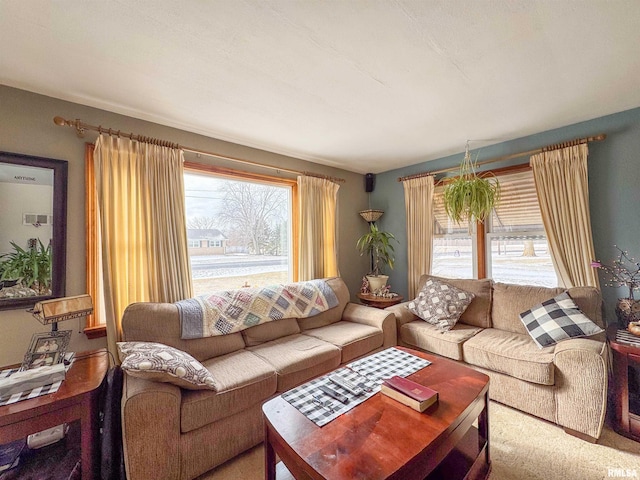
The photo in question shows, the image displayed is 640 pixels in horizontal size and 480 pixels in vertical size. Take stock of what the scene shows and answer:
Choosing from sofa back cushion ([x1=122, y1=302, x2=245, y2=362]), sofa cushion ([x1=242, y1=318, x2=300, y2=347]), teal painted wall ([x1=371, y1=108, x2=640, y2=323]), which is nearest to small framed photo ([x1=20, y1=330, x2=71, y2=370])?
sofa back cushion ([x1=122, y1=302, x2=245, y2=362])

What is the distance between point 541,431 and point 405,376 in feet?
3.74

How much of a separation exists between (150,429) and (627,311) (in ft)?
10.8

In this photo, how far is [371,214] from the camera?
390 cm

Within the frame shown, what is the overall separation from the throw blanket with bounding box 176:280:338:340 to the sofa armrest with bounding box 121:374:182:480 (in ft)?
2.03

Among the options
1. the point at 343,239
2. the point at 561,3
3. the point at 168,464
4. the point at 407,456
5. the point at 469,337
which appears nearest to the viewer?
the point at 407,456

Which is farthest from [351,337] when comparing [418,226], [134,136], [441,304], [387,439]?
[134,136]

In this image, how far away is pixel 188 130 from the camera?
2.52 metres

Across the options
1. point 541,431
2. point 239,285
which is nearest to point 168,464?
point 239,285

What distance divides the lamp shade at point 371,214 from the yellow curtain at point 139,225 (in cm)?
243

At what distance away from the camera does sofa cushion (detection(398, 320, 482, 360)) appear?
2.38 m

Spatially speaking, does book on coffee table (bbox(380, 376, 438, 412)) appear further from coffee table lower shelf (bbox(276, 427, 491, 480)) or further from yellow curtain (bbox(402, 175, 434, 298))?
yellow curtain (bbox(402, 175, 434, 298))

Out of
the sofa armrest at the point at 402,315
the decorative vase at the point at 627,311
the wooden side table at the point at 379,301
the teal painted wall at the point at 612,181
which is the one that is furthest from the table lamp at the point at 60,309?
the teal painted wall at the point at 612,181

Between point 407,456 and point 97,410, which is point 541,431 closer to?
point 407,456

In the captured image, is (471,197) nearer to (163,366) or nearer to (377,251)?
(377,251)
